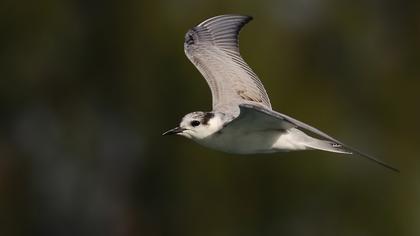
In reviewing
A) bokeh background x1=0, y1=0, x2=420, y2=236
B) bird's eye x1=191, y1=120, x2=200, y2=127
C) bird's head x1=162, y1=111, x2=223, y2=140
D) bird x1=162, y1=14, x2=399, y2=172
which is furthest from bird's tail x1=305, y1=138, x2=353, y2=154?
bokeh background x1=0, y1=0, x2=420, y2=236

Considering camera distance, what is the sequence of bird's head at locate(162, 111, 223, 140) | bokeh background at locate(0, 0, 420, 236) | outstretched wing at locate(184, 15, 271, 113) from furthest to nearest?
1. bokeh background at locate(0, 0, 420, 236)
2. outstretched wing at locate(184, 15, 271, 113)
3. bird's head at locate(162, 111, 223, 140)

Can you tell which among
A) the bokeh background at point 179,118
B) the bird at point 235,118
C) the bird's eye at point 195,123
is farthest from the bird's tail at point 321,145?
the bokeh background at point 179,118

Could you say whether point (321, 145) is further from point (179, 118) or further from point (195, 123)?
point (179, 118)

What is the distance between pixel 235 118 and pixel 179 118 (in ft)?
30.1

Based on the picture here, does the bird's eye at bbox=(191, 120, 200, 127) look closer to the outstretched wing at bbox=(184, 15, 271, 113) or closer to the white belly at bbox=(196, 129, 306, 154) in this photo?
the white belly at bbox=(196, 129, 306, 154)

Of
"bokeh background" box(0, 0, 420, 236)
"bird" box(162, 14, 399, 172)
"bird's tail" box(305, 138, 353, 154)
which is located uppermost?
"bird" box(162, 14, 399, 172)

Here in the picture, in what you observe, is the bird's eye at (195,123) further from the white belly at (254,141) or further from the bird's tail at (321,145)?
the bird's tail at (321,145)

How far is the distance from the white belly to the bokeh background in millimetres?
7748

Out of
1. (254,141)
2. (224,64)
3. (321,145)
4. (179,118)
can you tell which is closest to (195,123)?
(254,141)

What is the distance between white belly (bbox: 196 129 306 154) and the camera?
10.6m

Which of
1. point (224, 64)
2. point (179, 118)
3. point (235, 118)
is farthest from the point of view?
point (179, 118)

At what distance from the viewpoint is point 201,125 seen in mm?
10578

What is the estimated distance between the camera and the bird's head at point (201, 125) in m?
10.6

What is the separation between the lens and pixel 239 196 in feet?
61.9
